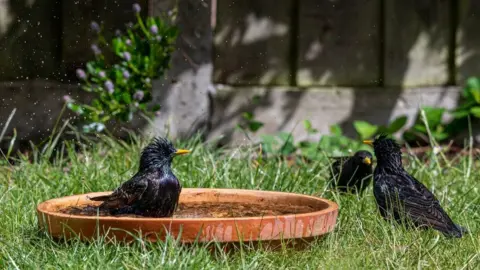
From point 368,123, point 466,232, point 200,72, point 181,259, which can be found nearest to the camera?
point 181,259

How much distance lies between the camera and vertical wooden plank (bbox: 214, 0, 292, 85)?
6.68 metres

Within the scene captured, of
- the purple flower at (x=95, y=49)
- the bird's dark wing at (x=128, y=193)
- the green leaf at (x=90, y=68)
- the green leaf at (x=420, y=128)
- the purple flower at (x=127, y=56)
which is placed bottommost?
the green leaf at (x=420, y=128)

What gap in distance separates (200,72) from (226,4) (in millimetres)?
550

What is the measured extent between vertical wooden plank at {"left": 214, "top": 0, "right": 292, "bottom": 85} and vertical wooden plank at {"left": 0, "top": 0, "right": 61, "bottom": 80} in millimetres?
1075

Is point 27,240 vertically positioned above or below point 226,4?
below

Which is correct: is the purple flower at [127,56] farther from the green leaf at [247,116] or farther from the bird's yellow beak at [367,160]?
the bird's yellow beak at [367,160]

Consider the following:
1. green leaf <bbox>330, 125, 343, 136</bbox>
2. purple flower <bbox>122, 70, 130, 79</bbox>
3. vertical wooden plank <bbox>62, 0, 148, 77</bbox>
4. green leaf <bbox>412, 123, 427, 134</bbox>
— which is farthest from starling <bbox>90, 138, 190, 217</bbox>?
green leaf <bbox>412, 123, 427, 134</bbox>

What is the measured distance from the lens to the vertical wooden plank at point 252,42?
6.68 metres

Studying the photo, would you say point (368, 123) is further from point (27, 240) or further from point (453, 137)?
point (27, 240)

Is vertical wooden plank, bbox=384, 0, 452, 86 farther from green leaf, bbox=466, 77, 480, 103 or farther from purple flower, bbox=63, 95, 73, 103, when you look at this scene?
purple flower, bbox=63, 95, 73, 103

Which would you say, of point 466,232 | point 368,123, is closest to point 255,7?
point 368,123

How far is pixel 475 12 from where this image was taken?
7508 millimetres

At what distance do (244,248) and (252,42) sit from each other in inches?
130

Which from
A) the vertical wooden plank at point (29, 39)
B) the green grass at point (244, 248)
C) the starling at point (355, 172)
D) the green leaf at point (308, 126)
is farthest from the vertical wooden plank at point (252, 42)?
the starling at point (355, 172)
